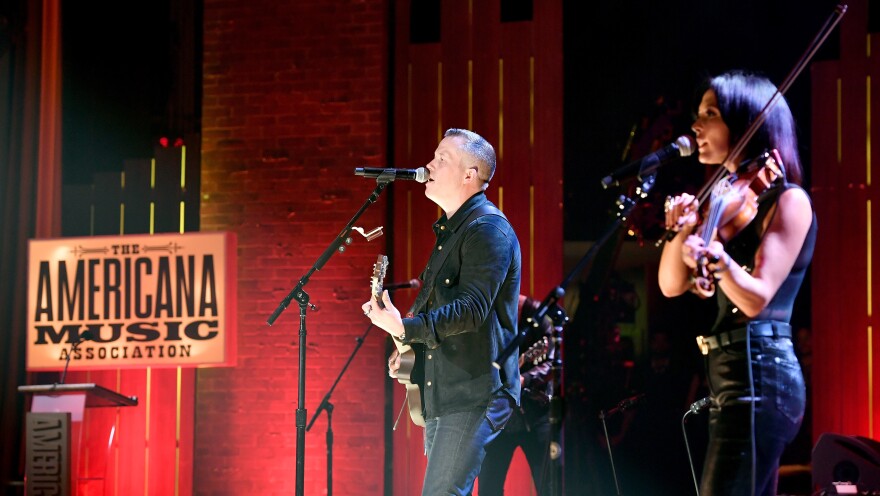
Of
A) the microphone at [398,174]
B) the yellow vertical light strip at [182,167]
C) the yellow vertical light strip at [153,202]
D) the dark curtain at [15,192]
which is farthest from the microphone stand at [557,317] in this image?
the dark curtain at [15,192]

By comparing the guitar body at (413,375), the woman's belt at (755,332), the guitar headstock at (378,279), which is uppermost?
the guitar headstock at (378,279)

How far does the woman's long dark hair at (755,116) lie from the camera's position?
2873 mm

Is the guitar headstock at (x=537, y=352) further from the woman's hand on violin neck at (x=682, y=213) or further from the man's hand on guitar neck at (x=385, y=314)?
the woman's hand on violin neck at (x=682, y=213)

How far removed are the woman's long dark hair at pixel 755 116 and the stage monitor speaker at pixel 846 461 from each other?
3339 millimetres

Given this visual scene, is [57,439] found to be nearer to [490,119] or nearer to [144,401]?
[144,401]

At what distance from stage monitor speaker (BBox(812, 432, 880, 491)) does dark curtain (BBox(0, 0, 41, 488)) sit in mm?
5667

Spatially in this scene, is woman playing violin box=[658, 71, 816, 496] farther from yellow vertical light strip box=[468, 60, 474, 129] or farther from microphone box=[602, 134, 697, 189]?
yellow vertical light strip box=[468, 60, 474, 129]

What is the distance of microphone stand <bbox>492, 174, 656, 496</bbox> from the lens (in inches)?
119

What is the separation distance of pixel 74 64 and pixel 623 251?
4998mm

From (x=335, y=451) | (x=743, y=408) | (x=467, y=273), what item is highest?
(x=467, y=273)

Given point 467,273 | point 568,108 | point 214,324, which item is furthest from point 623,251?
point 467,273

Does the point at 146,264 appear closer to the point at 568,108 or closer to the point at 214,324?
the point at 214,324

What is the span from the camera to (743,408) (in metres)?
2.62

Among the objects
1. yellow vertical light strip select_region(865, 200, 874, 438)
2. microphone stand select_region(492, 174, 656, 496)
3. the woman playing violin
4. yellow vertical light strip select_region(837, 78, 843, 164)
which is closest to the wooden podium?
microphone stand select_region(492, 174, 656, 496)
